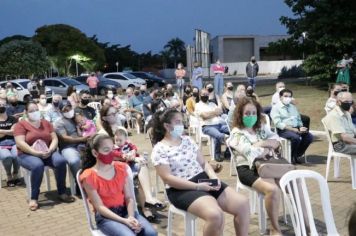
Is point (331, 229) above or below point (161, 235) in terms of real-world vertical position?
above

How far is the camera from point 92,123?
7391 millimetres

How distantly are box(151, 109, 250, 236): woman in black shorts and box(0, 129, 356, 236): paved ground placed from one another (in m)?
0.93

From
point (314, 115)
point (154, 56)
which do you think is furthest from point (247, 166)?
point (154, 56)

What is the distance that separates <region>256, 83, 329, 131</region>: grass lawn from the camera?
13.8 meters

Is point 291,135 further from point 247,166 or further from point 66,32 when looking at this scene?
point 66,32

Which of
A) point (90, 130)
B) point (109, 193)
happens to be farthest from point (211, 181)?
point (90, 130)

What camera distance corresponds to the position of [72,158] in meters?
6.77

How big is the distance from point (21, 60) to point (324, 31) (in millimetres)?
32736

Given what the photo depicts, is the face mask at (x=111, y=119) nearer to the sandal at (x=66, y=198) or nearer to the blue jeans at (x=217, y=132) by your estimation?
the sandal at (x=66, y=198)

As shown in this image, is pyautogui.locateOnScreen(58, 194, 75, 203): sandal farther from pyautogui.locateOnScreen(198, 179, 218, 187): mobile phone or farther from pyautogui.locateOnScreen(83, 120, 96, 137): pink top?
pyautogui.locateOnScreen(198, 179, 218, 187): mobile phone

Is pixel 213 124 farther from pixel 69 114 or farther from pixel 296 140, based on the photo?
pixel 69 114

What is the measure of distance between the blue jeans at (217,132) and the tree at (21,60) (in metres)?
38.5

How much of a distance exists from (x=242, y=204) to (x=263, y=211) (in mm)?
914

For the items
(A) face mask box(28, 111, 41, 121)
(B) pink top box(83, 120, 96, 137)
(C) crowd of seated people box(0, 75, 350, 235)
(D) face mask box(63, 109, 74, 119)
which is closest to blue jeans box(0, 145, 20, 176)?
(C) crowd of seated people box(0, 75, 350, 235)
